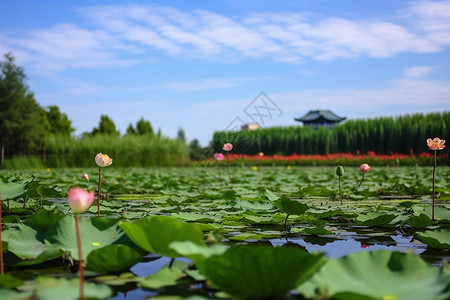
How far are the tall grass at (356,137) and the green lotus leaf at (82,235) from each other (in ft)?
39.4

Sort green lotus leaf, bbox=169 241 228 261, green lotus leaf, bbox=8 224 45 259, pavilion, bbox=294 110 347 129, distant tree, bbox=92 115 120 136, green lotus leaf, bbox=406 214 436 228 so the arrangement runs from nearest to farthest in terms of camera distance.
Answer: green lotus leaf, bbox=169 241 228 261 < green lotus leaf, bbox=8 224 45 259 < green lotus leaf, bbox=406 214 436 228 < distant tree, bbox=92 115 120 136 < pavilion, bbox=294 110 347 129

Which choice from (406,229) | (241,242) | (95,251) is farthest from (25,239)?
(406,229)

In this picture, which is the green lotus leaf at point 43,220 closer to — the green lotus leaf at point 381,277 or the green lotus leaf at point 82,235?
the green lotus leaf at point 82,235

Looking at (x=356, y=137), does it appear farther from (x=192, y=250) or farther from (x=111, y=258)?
(x=192, y=250)

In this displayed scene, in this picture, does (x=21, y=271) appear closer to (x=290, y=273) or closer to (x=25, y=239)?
(x=25, y=239)

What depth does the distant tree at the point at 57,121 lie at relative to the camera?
31.0m

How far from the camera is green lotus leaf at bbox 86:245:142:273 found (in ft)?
3.62

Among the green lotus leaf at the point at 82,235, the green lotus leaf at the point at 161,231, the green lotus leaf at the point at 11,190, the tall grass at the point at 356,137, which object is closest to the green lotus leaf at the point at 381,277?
the green lotus leaf at the point at 161,231

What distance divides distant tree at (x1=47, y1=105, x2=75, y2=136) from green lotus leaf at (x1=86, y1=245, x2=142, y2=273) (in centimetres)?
3173

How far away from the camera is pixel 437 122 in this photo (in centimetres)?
1466

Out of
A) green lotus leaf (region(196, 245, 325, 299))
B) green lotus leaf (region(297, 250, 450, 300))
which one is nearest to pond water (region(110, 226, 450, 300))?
green lotus leaf (region(297, 250, 450, 300))

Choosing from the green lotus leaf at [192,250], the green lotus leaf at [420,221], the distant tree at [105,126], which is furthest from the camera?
the distant tree at [105,126]

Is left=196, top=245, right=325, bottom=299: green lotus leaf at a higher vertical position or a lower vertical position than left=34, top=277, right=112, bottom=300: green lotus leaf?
higher

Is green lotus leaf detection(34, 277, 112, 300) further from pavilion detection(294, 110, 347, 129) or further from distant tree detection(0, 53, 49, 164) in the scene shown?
pavilion detection(294, 110, 347, 129)
